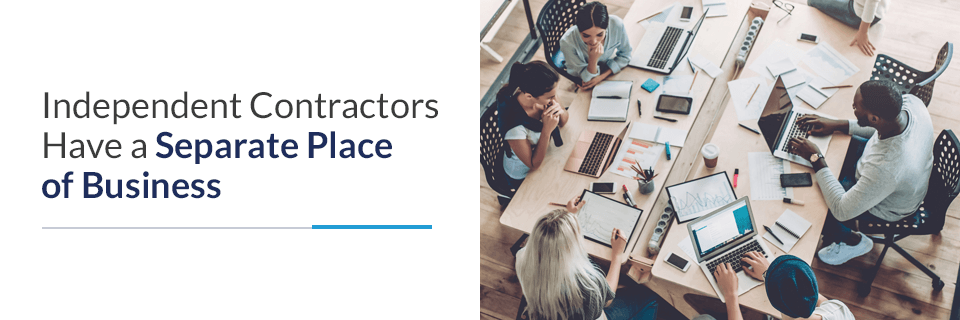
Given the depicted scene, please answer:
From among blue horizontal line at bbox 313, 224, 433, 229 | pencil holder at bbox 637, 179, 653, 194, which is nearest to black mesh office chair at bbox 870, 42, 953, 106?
pencil holder at bbox 637, 179, 653, 194

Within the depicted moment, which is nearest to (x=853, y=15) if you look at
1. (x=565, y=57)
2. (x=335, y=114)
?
(x=565, y=57)

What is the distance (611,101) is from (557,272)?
4.09ft

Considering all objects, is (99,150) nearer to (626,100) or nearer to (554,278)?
(554,278)

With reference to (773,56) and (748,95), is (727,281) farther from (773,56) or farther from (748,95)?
(773,56)

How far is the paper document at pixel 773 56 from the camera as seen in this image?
323 centimetres

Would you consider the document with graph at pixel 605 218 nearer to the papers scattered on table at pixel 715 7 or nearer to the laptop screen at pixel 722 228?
the laptop screen at pixel 722 228

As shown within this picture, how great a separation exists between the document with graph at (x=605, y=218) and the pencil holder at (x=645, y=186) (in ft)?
0.33

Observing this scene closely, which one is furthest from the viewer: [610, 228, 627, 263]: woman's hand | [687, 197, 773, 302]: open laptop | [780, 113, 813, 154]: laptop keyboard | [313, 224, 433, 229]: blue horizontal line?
[780, 113, 813, 154]: laptop keyboard

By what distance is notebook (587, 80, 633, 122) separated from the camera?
124 inches

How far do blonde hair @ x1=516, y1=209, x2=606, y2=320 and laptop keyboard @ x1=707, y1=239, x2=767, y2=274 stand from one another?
57 cm

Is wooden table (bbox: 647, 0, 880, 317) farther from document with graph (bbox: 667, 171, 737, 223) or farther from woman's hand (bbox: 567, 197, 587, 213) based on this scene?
woman's hand (bbox: 567, 197, 587, 213)

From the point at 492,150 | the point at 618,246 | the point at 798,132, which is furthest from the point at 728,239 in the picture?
the point at 492,150

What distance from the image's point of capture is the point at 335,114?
239 cm

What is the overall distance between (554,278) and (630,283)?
2.78 feet
